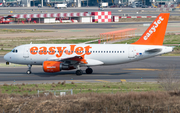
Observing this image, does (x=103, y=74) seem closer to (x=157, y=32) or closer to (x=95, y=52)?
(x=95, y=52)

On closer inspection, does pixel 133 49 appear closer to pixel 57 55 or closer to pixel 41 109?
pixel 57 55

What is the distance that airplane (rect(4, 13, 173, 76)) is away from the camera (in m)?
39.5

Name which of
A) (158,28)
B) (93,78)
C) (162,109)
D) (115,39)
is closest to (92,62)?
(93,78)

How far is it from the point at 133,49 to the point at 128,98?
15277 mm

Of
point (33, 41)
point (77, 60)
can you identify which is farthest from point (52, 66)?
point (33, 41)

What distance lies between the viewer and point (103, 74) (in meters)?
41.5

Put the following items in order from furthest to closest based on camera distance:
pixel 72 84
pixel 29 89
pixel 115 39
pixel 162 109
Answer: pixel 115 39 < pixel 72 84 < pixel 29 89 < pixel 162 109

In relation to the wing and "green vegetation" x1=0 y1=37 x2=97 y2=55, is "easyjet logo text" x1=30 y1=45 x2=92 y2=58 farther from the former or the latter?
"green vegetation" x1=0 y1=37 x2=97 y2=55

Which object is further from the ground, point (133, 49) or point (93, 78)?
point (133, 49)

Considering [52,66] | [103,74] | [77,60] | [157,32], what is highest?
[157,32]

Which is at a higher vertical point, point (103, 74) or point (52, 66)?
point (52, 66)

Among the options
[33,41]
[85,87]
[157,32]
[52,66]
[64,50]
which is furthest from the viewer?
[33,41]

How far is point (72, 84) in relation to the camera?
3456 cm

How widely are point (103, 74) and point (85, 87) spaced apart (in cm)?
900
